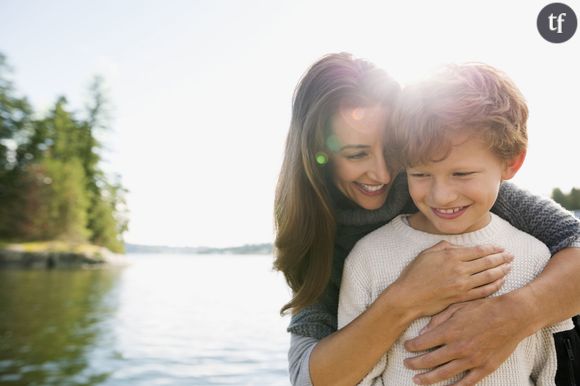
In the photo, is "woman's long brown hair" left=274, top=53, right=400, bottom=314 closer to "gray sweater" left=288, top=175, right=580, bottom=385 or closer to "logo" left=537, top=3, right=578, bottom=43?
"gray sweater" left=288, top=175, right=580, bottom=385

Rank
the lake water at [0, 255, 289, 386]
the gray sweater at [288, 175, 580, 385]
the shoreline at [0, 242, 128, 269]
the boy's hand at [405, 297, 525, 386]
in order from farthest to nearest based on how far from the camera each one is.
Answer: the shoreline at [0, 242, 128, 269] → the lake water at [0, 255, 289, 386] → the gray sweater at [288, 175, 580, 385] → the boy's hand at [405, 297, 525, 386]

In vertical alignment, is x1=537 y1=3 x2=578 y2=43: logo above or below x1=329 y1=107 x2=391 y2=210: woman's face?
above

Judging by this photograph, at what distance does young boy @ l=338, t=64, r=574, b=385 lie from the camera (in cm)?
164

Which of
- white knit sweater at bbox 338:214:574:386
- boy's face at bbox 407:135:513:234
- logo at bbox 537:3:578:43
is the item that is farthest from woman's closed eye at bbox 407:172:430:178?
logo at bbox 537:3:578:43

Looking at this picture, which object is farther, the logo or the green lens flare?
the logo

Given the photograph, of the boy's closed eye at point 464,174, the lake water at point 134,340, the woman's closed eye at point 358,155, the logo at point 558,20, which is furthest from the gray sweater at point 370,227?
the lake water at point 134,340

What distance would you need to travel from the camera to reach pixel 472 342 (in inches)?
62.1

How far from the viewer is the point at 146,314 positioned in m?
14.7

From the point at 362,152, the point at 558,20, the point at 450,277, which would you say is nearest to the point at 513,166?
the point at 450,277

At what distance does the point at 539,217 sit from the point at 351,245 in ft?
2.23

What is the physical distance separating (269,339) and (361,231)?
9335mm

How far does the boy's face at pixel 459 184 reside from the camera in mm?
1644

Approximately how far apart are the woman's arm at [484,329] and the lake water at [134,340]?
645cm

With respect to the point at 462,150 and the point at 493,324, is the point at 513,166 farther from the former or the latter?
the point at 493,324
